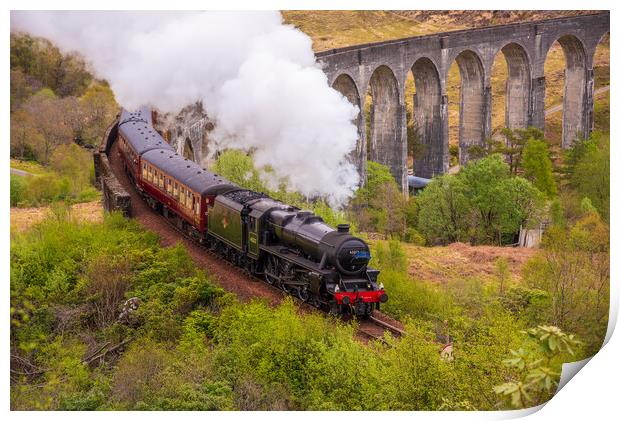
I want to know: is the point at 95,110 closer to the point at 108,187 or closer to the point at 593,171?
the point at 108,187

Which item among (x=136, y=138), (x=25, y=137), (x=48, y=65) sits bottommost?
(x=136, y=138)

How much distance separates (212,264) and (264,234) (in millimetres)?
2683

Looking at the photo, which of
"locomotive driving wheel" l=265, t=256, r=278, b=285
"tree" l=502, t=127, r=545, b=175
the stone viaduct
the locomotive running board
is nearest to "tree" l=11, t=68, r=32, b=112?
the locomotive running board

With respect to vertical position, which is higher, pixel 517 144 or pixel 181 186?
pixel 517 144

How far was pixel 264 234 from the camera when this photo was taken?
19391 millimetres

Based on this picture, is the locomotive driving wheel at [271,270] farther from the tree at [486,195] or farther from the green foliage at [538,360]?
the tree at [486,195]

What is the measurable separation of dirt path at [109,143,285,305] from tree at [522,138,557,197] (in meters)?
17.3

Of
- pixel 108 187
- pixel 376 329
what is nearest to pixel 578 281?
pixel 376 329

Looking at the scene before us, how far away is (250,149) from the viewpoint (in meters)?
26.2

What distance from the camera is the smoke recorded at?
24.8m

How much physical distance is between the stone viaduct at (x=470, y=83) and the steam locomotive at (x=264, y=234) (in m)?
13.3

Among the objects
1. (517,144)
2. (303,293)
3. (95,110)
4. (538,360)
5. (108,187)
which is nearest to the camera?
(538,360)

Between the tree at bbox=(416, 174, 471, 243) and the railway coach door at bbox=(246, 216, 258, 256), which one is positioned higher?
the railway coach door at bbox=(246, 216, 258, 256)

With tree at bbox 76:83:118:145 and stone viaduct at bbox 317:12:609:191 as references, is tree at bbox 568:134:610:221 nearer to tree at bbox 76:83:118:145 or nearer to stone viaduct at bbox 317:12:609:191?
stone viaduct at bbox 317:12:609:191
